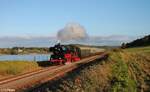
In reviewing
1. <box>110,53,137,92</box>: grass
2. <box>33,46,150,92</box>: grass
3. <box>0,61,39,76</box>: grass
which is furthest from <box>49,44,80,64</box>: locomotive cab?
<box>110,53,137,92</box>: grass

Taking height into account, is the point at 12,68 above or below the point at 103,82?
above

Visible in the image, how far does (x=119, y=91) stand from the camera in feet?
86.7

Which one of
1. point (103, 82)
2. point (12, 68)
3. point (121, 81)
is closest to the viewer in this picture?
point (103, 82)

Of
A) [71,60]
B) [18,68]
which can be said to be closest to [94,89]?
[18,68]

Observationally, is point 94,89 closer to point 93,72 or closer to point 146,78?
point 93,72

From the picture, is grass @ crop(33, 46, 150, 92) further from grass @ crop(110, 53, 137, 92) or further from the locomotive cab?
the locomotive cab

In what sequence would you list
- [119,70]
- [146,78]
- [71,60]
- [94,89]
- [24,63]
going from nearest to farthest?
[94,89] < [119,70] < [146,78] < [24,63] < [71,60]

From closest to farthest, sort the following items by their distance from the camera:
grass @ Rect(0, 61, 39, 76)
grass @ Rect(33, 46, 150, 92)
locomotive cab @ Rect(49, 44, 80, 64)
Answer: grass @ Rect(33, 46, 150, 92)
grass @ Rect(0, 61, 39, 76)
locomotive cab @ Rect(49, 44, 80, 64)

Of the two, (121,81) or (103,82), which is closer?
(103,82)

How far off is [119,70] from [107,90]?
9.91m

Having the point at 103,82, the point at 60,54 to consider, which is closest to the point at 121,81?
the point at 103,82

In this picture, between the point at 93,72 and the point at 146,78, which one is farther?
the point at 146,78

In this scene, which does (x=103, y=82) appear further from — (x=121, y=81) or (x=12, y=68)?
(x=12, y=68)

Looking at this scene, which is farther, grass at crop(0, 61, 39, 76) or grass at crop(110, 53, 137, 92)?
grass at crop(0, 61, 39, 76)
